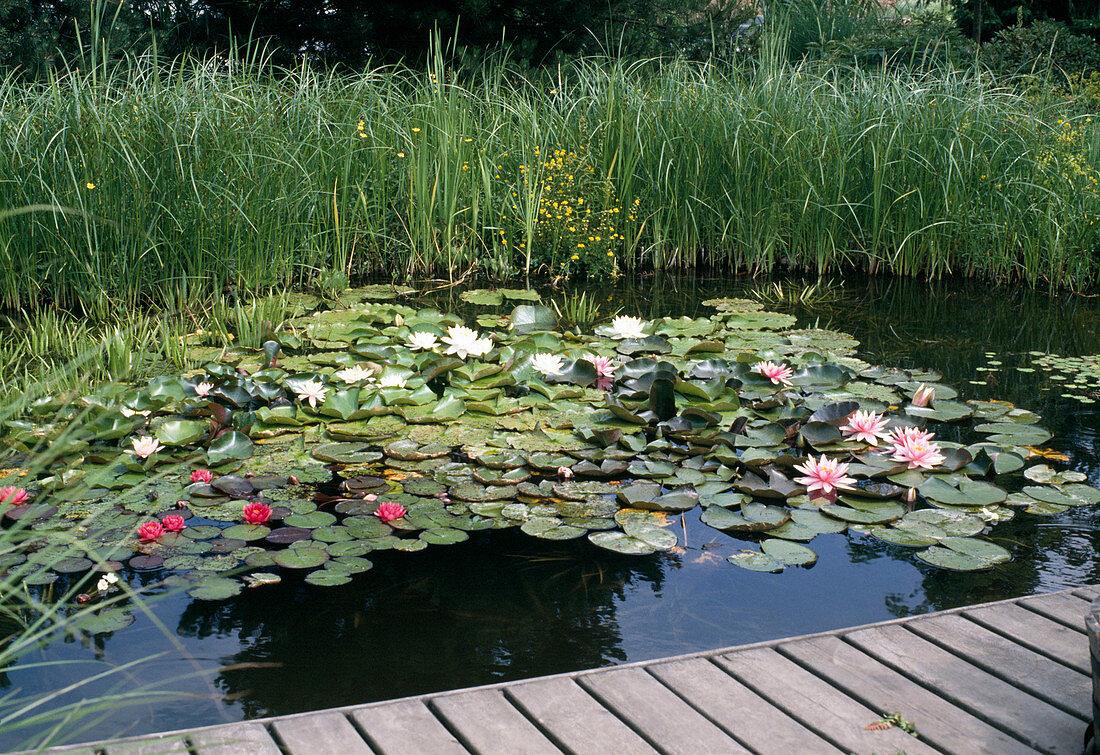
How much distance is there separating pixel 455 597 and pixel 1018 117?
16.6ft

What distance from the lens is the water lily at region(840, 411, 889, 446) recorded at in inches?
108

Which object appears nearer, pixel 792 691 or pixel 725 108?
pixel 792 691

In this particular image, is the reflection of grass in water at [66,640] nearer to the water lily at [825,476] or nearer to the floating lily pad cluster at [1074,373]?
the water lily at [825,476]

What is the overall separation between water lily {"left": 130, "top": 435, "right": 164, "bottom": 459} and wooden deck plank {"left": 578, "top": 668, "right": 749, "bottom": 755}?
1.52 meters

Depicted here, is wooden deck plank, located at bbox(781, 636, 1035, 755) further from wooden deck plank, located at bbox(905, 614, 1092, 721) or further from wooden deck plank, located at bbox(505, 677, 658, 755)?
wooden deck plank, located at bbox(505, 677, 658, 755)

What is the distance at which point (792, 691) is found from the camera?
158cm

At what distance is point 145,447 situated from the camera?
8.30ft

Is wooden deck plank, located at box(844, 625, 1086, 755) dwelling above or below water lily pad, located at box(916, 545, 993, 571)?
above

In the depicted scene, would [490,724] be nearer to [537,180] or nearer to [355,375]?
[355,375]

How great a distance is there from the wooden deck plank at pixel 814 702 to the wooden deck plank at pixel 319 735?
0.67 meters

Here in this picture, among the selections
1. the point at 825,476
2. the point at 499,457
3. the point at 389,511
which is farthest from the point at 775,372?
the point at 389,511

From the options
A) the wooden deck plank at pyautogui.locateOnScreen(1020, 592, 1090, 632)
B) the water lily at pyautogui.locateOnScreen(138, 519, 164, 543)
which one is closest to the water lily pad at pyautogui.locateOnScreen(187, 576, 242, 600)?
the water lily at pyautogui.locateOnScreen(138, 519, 164, 543)

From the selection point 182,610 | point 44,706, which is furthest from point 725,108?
point 44,706

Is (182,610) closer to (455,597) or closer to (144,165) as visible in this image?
(455,597)
